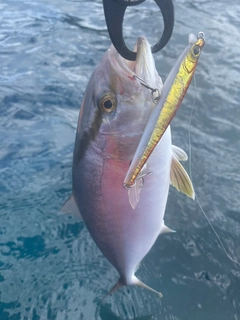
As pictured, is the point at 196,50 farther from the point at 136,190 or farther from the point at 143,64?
the point at 136,190

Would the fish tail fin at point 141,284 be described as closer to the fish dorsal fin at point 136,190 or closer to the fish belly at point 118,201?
the fish belly at point 118,201

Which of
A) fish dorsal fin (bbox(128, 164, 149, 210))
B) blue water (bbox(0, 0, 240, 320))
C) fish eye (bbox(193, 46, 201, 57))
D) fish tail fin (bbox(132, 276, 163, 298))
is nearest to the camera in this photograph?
fish eye (bbox(193, 46, 201, 57))

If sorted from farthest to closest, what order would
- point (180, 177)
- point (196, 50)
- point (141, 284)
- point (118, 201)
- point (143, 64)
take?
1. point (141, 284)
2. point (180, 177)
3. point (118, 201)
4. point (143, 64)
5. point (196, 50)

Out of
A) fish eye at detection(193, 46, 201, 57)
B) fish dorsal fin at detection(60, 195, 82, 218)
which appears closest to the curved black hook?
fish eye at detection(193, 46, 201, 57)

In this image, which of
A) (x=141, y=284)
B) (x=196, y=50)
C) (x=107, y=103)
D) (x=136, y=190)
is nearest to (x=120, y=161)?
(x=136, y=190)

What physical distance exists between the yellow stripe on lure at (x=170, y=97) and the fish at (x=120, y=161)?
Answer: 0.19 m

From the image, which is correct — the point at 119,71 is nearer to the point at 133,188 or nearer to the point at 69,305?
the point at 133,188

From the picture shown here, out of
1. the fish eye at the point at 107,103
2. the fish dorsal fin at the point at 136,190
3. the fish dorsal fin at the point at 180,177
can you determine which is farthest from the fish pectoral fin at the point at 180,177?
the fish eye at the point at 107,103

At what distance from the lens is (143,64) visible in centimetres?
163

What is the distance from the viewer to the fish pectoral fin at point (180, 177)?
2.01 meters

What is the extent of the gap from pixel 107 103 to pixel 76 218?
1578 mm

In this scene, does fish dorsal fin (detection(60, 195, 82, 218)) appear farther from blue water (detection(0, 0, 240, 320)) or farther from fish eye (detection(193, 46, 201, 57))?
fish eye (detection(193, 46, 201, 57))

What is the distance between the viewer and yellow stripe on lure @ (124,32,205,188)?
4.31 feet

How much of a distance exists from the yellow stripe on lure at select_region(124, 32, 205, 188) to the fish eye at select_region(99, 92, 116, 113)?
277 millimetres
